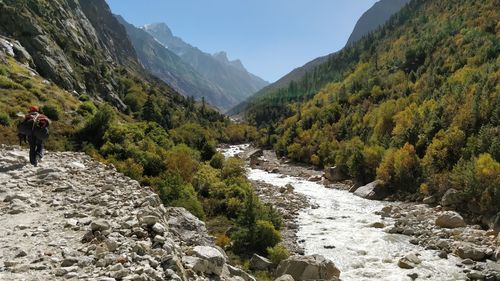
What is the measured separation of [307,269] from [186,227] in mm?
6492

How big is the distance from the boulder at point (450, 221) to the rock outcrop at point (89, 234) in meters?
22.1

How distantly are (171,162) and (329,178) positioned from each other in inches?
1303

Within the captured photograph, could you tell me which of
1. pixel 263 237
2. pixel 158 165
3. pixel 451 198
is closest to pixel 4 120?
pixel 158 165

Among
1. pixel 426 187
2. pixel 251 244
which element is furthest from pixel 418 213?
pixel 251 244

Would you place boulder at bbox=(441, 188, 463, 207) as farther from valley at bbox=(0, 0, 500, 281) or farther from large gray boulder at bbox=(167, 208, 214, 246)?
large gray boulder at bbox=(167, 208, 214, 246)

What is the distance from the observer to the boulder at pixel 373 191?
47.8 meters

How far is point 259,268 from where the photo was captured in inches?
875

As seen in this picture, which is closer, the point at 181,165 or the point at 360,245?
the point at 360,245

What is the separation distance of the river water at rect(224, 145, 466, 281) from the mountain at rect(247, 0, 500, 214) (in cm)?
705

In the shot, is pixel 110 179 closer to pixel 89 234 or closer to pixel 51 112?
pixel 89 234

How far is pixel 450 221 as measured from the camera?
32719 millimetres

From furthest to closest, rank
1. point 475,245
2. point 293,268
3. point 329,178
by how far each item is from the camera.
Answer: point 329,178 → point 475,245 → point 293,268

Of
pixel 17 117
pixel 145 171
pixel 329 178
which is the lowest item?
pixel 329 178

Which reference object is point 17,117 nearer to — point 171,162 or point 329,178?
point 171,162
